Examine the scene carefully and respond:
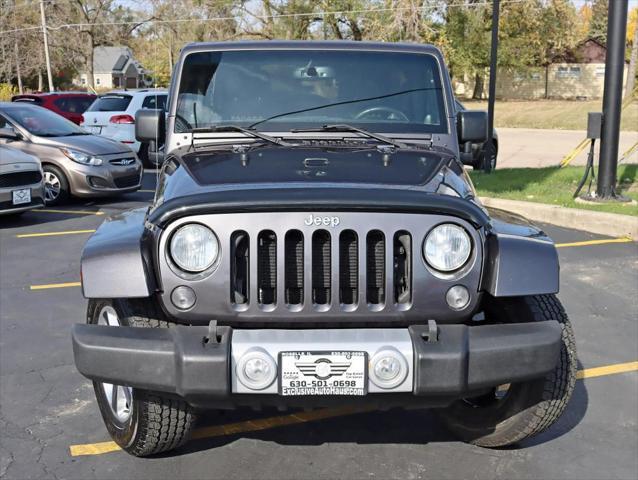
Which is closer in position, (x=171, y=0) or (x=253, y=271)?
(x=253, y=271)

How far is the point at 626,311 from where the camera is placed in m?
6.12

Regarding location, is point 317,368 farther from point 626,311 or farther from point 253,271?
point 626,311

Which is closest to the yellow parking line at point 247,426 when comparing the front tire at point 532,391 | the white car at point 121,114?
the front tire at point 532,391

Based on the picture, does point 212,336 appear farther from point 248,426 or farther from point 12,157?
point 12,157

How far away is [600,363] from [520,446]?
55.5 inches

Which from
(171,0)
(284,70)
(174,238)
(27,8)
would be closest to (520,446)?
(174,238)

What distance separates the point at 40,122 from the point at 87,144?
0.99 metres

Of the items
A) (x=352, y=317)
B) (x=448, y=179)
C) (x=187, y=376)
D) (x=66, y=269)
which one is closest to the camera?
(x=187, y=376)

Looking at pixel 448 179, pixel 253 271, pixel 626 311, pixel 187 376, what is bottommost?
pixel 626 311

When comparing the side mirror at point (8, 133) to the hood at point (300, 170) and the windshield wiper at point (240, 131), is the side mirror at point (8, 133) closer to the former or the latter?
the windshield wiper at point (240, 131)

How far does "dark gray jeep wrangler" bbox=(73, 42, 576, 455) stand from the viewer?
295cm

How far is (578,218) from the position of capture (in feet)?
31.5

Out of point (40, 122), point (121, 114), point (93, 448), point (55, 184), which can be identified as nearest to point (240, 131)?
point (93, 448)

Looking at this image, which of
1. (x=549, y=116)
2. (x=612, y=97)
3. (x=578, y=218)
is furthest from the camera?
(x=549, y=116)
